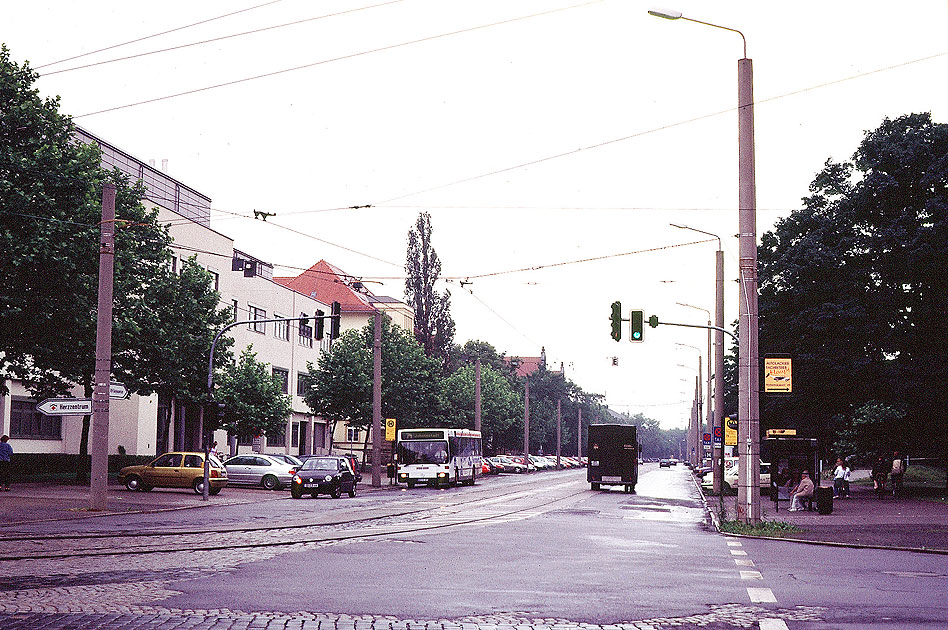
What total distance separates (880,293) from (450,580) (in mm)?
37180

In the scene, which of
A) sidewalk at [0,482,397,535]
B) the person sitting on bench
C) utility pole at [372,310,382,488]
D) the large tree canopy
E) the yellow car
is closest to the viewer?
sidewalk at [0,482,397,535]

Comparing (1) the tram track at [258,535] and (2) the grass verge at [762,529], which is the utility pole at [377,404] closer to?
(1) the tram track at [258,535]

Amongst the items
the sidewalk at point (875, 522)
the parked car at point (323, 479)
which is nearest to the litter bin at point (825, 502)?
the sidewalk at point (875, 522)

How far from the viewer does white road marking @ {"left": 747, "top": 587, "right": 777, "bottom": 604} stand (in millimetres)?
11773

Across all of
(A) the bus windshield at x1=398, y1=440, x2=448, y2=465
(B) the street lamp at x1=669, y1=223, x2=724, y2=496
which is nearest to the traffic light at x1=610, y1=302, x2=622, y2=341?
(B) the street lamp at x1=669, y1=223, x2=724, y2=496

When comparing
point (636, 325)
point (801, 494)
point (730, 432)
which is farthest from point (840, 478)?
point (636, 325)

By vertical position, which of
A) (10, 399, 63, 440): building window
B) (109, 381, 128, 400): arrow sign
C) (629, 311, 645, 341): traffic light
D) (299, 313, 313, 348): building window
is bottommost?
(10, 399, 63, 440): building window

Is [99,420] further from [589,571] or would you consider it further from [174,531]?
[589,571]

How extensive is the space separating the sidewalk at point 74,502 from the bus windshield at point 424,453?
39.3ft

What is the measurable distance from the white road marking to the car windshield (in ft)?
103

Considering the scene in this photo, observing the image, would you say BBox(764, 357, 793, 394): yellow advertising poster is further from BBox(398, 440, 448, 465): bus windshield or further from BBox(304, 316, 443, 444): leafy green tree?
BBox(304, 316, 443, 444): leafy green tree

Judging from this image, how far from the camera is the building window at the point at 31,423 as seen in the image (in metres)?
50.9

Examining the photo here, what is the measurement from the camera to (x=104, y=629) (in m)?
9.14

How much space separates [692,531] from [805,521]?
5539mm
